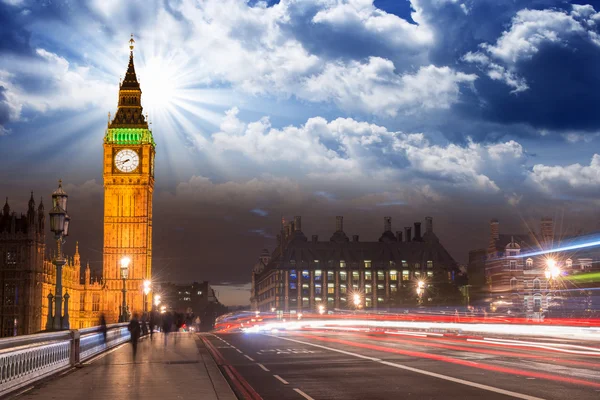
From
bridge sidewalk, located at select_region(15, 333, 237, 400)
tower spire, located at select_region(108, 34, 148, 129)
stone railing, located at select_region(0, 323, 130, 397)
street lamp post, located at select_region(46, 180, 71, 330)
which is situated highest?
tower spire, located at select_region(108, 34, 148, 129)

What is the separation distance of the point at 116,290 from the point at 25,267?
87.7ft

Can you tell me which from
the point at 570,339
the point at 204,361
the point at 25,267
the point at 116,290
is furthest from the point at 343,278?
the point at 204,361

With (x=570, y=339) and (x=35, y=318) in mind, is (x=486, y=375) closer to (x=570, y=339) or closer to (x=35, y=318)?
(x=570, y=339)

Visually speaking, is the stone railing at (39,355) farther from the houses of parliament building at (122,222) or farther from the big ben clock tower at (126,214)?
the big ben clock tower at (126,214)

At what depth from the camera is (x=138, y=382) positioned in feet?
60.4

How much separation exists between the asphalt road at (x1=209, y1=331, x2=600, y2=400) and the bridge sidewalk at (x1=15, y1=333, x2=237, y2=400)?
1212 mm

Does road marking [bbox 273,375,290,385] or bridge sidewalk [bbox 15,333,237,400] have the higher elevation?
bridge sidewalk [bbox 15,333,237,400]

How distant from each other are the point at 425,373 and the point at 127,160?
109 m

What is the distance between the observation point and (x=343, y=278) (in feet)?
639

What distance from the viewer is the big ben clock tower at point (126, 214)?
123 metres

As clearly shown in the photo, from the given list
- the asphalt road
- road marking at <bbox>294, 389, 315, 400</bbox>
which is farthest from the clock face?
road marking at <bbox>294, 389, 315, 400</bbox>

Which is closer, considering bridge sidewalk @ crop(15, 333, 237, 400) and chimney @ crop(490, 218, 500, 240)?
bridge sidewalk @ crop(15, 333, 237, 400)

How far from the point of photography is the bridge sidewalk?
15.6m

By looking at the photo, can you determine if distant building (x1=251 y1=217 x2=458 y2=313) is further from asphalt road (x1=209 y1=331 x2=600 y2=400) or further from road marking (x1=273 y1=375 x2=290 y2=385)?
road marking (x1=273 y1=375 x2=290 y2=385)
